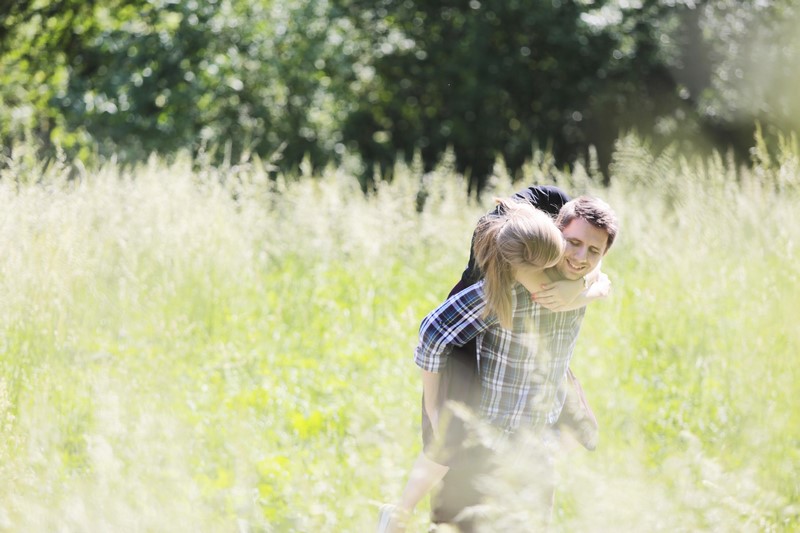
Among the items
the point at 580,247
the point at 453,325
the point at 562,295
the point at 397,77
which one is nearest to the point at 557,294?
the point at 562,295

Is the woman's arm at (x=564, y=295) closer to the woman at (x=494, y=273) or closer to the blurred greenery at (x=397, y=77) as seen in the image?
the woman at (x=494, y=273)

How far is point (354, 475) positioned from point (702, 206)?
2.53 metres

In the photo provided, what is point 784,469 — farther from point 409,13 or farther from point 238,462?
point 409,13

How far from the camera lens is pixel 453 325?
7.43 feet

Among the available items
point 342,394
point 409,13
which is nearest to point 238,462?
point 342,394

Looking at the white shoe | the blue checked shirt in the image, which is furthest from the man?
the white shoe

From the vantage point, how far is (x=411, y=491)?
2436 millimetres

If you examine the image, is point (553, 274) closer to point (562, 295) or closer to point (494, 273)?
point (562, 295)

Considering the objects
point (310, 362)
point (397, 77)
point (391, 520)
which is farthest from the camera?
point (397, 77)

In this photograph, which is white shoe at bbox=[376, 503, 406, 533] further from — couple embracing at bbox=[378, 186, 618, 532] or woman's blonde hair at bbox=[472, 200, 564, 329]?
woman's blonde hair at bbox=[472, 200, 564, 329]

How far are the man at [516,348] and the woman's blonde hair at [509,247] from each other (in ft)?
0.23

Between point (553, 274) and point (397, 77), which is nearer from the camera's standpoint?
point (553, 274)

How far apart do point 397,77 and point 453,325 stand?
9434 mm

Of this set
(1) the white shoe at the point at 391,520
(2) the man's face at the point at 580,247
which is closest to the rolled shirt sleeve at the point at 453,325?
(2) the man's face at the point at 580,247
